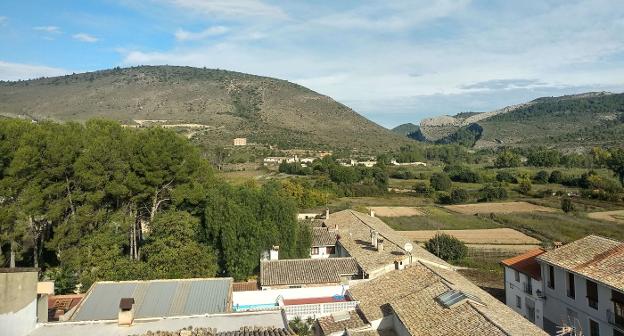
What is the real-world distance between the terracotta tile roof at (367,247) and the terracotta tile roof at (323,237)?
46cm

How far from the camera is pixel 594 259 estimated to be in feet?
55.3

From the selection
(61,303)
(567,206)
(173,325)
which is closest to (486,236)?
(567,206)

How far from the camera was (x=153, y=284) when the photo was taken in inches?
567

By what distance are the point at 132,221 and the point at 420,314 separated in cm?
1493

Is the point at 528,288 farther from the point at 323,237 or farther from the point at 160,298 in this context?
the point at 160,298

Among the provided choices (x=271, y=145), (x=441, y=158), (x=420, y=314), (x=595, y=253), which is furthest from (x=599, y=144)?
(x=420, y=314)

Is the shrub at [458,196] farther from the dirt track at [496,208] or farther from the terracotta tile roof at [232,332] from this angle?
the terracotta tile roof at [232,332]

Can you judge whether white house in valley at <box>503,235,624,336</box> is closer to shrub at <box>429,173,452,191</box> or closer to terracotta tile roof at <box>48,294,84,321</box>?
terracotta tile roof at <box>48,294,84,321</box>

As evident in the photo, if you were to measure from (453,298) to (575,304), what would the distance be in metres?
5.69

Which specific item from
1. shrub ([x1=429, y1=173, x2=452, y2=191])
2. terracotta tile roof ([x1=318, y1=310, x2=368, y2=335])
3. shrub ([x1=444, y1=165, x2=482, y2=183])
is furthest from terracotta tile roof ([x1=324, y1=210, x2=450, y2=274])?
shrub ([x1=444, y1=165, x2=482, y2=183])

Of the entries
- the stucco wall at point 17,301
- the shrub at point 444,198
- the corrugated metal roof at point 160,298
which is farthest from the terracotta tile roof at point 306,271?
the shrub at point 444,198

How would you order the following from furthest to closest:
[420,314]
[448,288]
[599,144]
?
1. [599,144]
2. [448,288]
3. [420,314]

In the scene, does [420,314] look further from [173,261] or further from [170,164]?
[170,164]

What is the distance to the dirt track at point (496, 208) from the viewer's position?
5178cm
